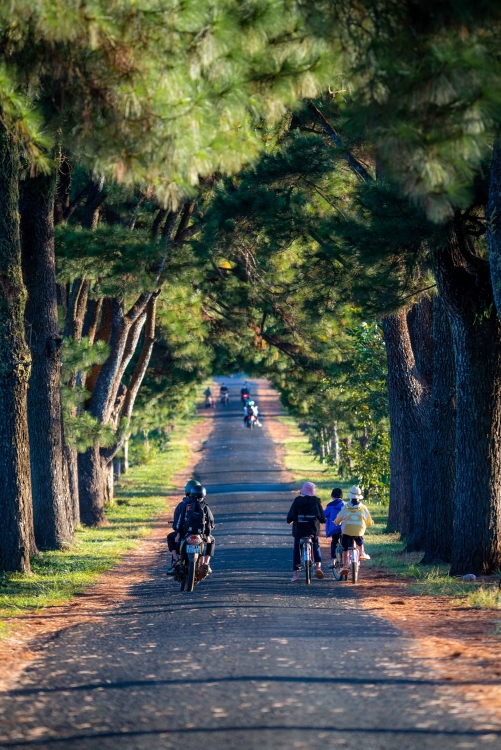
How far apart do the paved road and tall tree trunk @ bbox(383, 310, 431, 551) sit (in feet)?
23.7

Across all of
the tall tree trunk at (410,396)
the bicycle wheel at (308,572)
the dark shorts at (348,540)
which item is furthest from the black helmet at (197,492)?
the tall tree trunk at (410,396)

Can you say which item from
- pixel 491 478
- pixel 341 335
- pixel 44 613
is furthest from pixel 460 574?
pixel 341 335

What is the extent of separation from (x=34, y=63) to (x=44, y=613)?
6849mm

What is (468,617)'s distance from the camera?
42.1ft

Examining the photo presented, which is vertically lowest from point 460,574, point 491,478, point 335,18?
point 460,574

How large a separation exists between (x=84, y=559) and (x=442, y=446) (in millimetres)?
6805

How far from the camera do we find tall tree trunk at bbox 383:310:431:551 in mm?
22109

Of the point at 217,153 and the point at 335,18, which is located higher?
the point at 335,18

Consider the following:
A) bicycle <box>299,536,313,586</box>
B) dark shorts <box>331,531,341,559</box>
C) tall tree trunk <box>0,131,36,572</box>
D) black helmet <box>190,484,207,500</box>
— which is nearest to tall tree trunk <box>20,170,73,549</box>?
tall tree trunk <box>0,131,36,572</box>

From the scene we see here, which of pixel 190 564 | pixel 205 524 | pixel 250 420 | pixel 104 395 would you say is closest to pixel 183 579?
pixel 190 564

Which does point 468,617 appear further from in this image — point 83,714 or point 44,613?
point 83,714

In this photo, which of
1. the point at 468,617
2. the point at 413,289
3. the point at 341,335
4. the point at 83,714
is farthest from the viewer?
the point at 341,335

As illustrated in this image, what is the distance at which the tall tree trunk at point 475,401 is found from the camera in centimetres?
1579

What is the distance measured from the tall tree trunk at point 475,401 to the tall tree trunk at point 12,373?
6144 mm
